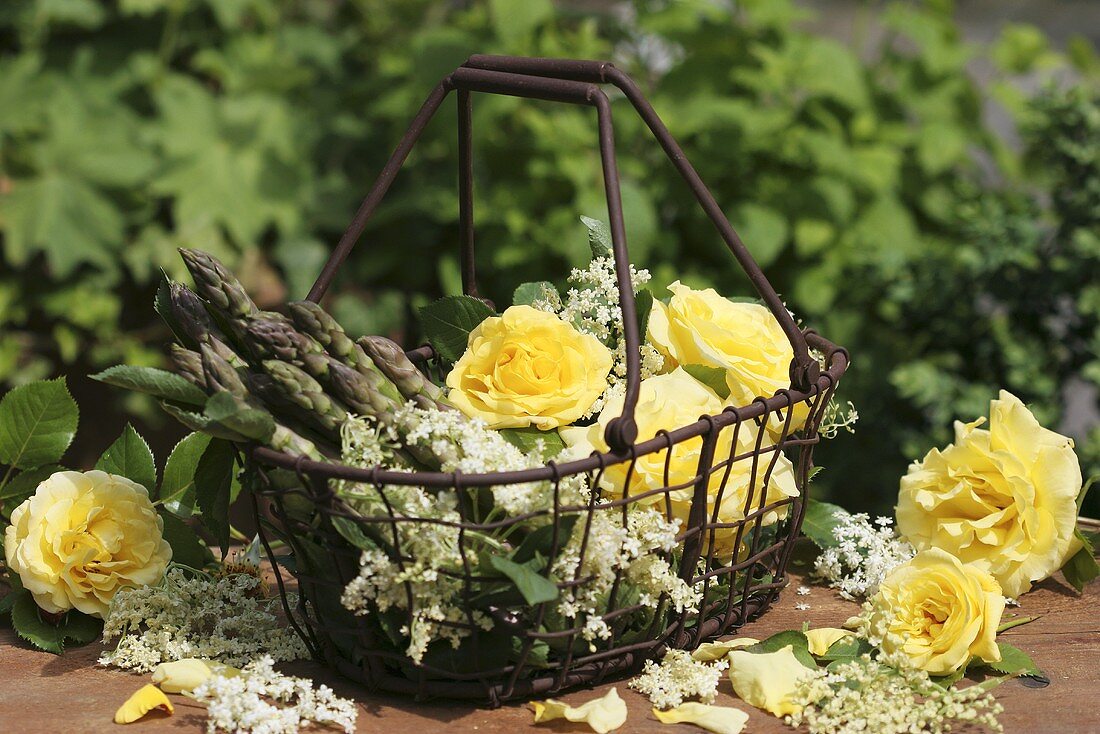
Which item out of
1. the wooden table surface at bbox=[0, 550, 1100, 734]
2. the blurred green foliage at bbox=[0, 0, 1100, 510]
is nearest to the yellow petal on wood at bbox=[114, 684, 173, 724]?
the wooden table surface at bbox=[0, 550, 1100, 734]

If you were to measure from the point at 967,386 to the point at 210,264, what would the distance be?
168 centimetres

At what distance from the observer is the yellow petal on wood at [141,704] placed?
3.14 ft

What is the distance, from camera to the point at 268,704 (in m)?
0.98

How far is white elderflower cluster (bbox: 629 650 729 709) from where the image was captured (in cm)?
100

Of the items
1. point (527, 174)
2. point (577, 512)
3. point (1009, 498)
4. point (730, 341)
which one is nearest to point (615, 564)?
point (577, 512)

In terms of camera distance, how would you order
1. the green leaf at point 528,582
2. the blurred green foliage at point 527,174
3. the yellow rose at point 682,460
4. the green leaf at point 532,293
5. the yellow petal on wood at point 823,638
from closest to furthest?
the green leaf at point 528,582 < the yellow rose at point 682,460 < the yellow petal on wood at point 823,638 < the green leaf at point 532,293 < the blurred green foliage at point 527,174

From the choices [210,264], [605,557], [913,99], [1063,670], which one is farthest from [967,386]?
[210,264]

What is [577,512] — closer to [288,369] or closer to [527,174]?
[288,369]

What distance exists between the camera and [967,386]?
7.38 ft

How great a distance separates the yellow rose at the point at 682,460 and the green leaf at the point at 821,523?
16 centimetres

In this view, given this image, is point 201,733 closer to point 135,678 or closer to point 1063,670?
point 135,678

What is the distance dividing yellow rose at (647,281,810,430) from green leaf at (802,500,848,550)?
7.3 inches

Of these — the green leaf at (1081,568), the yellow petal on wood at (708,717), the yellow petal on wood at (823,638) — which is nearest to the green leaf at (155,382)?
the yellow petal on wood at (708,717)

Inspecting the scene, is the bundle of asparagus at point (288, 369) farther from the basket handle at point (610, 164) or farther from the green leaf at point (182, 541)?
the green leaf at point (182, 541)
